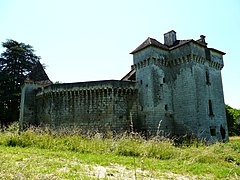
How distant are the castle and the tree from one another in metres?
8.61

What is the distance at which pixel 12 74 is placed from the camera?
28.7m

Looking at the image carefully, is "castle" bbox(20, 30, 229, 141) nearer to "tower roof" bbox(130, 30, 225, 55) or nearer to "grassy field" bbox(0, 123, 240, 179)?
"tower roof" bbox(130, 30, 225, 55)

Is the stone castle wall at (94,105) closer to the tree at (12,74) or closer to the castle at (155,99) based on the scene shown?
the castle at (155,99)

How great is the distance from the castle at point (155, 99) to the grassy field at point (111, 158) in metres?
10.1

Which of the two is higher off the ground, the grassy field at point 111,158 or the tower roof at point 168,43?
the tower roof at point 168,43

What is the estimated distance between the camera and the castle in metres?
19.2

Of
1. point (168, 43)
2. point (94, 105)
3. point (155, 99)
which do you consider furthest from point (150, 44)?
point (94, 105)

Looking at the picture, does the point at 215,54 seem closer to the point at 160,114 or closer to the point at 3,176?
the point at 160,114

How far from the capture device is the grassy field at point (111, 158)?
4945 millimetres

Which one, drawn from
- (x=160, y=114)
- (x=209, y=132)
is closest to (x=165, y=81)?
(x=160, y=114)

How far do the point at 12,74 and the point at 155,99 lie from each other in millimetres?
19781

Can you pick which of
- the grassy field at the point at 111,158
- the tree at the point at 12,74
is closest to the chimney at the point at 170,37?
the grassy field at the point at 111,158

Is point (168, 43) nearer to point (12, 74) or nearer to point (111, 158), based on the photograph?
point (111, 158)

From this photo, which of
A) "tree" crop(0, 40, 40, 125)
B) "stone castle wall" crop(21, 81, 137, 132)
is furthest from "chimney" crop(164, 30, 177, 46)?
"tree" crop(0, 40, 40, 125)
